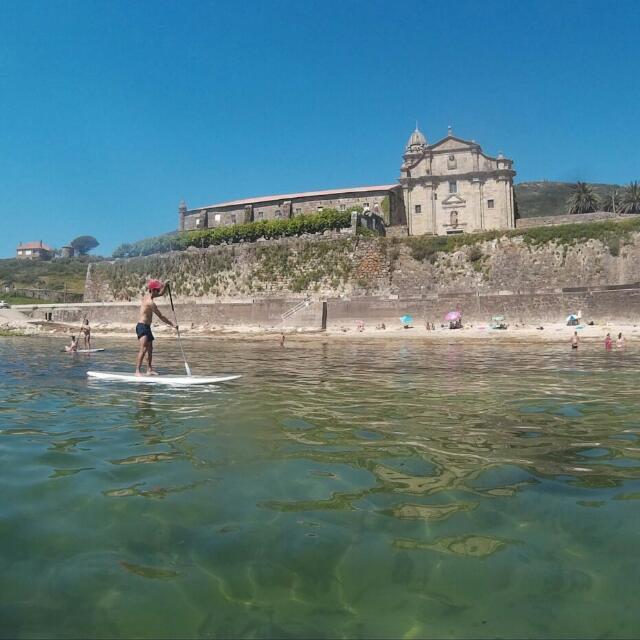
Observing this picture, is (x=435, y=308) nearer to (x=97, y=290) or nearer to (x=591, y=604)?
(x=591, y=604)

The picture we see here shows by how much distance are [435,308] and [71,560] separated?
32047 millimetres

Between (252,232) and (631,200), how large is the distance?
165 feet

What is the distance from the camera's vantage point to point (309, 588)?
2541 mm

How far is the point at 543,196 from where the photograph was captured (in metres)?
160

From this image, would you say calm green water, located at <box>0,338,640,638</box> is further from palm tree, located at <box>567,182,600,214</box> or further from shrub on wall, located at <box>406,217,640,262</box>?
palm tree, located at <box>567,182,600,214</box>

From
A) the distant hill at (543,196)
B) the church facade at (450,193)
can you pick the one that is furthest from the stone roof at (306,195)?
the distant hill at (543,196)

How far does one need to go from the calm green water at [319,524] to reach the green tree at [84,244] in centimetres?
16694

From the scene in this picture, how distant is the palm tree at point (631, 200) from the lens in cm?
6894

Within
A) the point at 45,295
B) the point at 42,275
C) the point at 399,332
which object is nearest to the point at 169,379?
the point at 399,332

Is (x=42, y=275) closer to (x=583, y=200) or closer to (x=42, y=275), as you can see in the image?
(x=42, y=275)

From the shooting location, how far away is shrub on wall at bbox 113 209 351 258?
5003 centimetres

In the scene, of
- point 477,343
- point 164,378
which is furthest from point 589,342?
point 164,378

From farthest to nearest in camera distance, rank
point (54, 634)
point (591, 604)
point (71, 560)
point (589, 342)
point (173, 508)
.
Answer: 1. point (589, 342)
2. point (173, 508)
3. point (71, 560)
4. point (591, 604)
5. point (54, 634)

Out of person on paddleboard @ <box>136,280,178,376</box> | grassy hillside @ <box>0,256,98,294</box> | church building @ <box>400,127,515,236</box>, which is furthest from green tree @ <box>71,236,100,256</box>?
person on paddleboard @ <box>136,280,178,376</box>
